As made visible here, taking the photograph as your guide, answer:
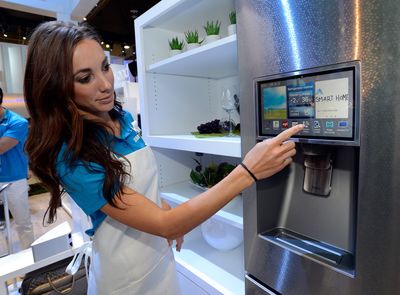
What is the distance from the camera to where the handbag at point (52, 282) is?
1.22 meters

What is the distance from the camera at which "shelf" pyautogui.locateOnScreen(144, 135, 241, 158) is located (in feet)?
2.64

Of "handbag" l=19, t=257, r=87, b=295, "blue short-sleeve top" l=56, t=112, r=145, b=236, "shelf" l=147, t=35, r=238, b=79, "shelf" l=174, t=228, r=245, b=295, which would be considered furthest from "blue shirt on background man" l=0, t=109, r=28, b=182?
"blue short-sleeve top" l=56, t=112, r=145, b=236

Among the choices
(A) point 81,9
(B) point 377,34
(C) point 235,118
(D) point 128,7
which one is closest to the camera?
(B) point 377,34

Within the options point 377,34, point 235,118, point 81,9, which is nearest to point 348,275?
point 377,34

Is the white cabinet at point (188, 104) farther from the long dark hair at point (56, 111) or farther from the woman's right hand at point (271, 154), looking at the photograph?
the long dark hair at point (56, 111)

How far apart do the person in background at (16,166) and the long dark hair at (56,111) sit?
1655mm

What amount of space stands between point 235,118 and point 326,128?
2.62 feet

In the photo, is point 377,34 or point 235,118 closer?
point 377,34

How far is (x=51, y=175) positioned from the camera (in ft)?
2.07

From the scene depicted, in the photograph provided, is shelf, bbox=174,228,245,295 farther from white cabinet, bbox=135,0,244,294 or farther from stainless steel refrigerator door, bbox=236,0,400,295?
stainless steel refrigerator door, bbox=236,0,400,295

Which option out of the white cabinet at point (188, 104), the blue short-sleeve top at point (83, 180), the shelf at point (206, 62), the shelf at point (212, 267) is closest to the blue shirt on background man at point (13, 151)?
the white cabinet at point (188, 104)

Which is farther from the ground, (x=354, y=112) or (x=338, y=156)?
(x=354, y=112)

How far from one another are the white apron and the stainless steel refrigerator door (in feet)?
1.31

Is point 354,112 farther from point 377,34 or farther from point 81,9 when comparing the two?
point 81,9
